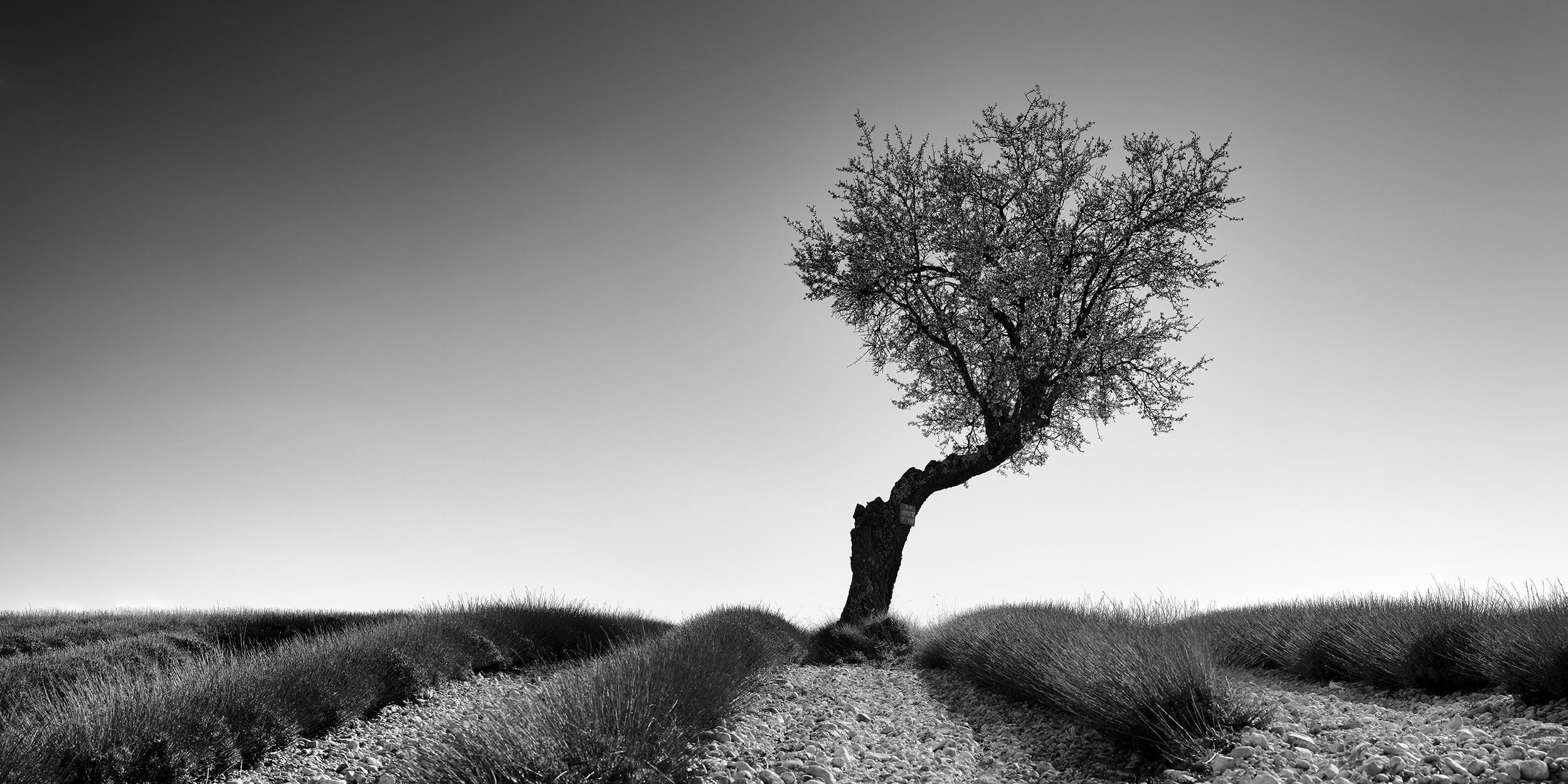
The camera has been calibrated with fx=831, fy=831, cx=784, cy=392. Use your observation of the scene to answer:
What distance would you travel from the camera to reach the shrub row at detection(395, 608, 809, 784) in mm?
5355

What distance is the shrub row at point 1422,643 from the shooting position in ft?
26.0

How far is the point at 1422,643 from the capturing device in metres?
9.41

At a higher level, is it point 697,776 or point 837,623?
point 837,623

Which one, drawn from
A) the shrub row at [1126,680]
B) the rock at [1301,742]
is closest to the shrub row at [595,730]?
the shrub row at [1126,680]

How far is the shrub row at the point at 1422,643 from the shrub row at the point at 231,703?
1060 centimetres

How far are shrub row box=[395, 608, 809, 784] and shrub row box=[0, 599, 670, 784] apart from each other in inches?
70.8

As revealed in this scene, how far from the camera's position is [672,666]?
8.22 m

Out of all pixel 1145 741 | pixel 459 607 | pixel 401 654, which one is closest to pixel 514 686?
pixel 401 654

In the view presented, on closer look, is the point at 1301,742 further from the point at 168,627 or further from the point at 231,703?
the point at 168,627

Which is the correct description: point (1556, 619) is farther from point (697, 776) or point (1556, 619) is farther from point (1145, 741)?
point (697, 776)

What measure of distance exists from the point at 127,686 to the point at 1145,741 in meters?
9.61

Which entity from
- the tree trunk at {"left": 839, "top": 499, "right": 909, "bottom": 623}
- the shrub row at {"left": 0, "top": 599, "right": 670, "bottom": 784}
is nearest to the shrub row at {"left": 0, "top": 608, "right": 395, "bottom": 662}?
the shrub row at {"left": 0, "top": 599, "right": 670, "bottom": 784}

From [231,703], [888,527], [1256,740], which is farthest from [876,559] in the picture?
[231,703]

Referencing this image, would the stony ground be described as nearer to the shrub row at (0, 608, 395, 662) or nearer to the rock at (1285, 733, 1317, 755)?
the rock at (1285, 733, 1317, 755)
